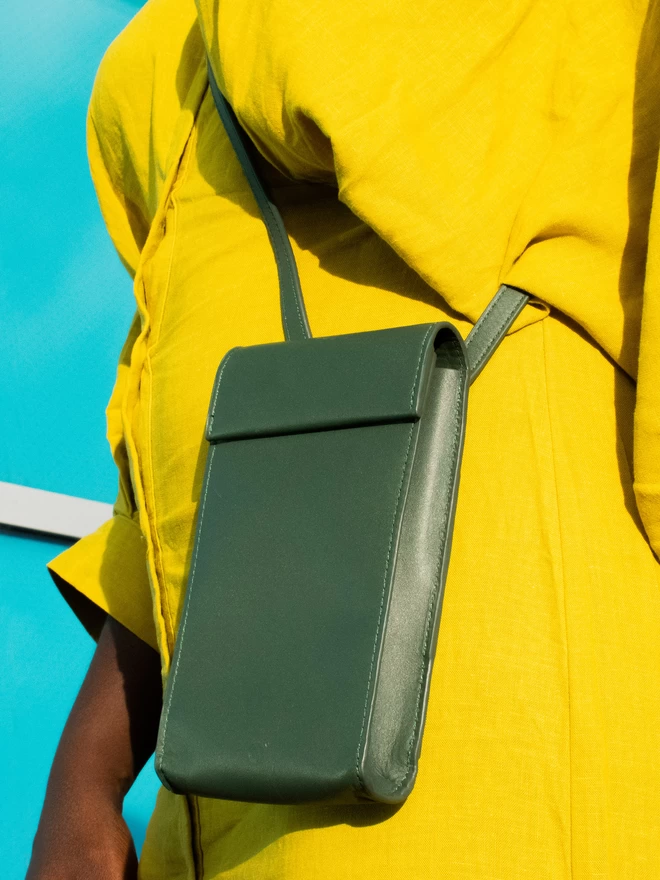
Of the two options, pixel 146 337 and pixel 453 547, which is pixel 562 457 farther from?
pixel 146 337

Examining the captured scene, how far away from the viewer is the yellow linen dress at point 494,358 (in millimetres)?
506

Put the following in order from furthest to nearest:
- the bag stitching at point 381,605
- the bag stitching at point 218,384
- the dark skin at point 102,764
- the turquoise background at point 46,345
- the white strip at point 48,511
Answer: the white strip at point 48,511
the turquoise background at point 46,345
the dark skin at point 102,764
the bag stitching at point 218,384
the bag stitching at point 381,605

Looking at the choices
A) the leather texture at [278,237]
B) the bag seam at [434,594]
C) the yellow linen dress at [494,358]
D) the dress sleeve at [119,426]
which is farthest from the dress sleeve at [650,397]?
the dress sleeve at [119,426]

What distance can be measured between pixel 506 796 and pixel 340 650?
0.39 feet

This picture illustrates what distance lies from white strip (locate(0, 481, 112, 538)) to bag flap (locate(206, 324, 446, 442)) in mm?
1075

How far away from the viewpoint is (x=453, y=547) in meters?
0.56

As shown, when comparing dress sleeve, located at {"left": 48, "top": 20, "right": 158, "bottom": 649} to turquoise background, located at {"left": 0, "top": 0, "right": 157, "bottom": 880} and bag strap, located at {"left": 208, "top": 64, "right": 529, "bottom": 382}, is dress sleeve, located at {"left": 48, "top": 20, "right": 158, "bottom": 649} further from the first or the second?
turquoise background, located at {"left": 0, "top": 0, "right": 157, "bottom": 880}

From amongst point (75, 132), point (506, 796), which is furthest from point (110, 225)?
point (75, 132)

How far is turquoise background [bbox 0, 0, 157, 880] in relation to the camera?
4.82 ft

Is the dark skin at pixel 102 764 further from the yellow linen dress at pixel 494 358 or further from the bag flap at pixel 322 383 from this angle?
the bag flap at pixel 322 383

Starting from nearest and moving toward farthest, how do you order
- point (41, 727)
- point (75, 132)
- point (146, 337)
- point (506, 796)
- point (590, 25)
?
1. point (506, 796)
2. point (590, 25)
3. point (146, 337)
4. point (41, 727)
5. point (75, 132)

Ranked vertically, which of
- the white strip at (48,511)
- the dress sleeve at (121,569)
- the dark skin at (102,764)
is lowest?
the white strip at (48,511)

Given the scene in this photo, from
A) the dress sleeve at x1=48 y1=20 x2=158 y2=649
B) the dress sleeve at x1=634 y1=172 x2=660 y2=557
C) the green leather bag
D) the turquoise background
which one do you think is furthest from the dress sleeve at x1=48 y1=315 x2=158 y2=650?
the turquoise background

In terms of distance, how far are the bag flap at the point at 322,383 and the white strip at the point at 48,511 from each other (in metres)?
1.07
